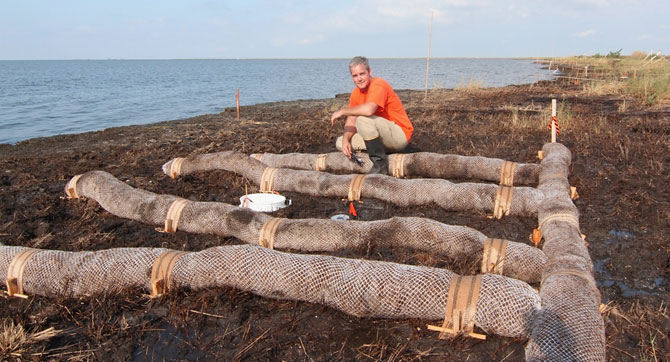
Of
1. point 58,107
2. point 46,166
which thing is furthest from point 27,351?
point 58,107

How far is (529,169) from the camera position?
5.50 metres

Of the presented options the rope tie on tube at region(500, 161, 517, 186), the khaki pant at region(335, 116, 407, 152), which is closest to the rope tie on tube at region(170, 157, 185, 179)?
the khaki pant at region(335, 116, 407, 152)

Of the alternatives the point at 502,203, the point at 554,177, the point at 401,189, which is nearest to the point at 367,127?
the point at 401,189

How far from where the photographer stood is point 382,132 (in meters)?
6.23

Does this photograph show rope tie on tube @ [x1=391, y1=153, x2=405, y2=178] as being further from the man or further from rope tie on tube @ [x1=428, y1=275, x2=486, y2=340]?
rope tie on tube @ [x1=428, y1=275, x2=486, y2=340]

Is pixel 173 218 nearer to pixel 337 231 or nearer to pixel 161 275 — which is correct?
pixel 161 275

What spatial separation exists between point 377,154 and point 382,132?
36cm

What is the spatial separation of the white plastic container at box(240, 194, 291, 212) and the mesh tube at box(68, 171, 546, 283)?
63 cm

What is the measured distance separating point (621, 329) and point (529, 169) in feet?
10.1

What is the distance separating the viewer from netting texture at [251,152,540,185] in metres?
5.60

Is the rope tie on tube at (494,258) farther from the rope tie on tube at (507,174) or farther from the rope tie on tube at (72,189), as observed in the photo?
the rope tie on tube at (72,189)

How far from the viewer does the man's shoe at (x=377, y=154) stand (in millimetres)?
6074

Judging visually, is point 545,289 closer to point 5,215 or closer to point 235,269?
point 235,269

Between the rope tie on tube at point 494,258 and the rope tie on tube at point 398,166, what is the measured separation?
112 inches
